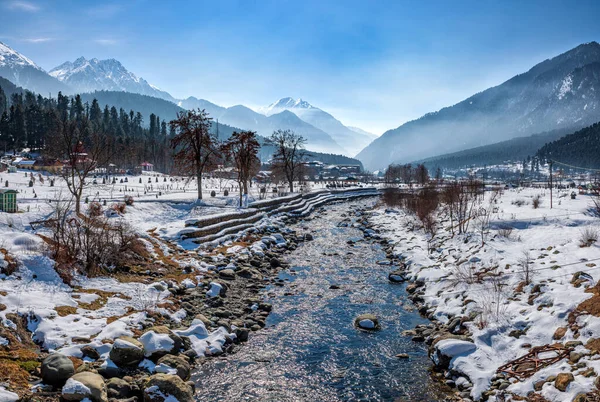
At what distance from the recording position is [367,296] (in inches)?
651

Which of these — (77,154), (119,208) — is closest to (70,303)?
(119,208)

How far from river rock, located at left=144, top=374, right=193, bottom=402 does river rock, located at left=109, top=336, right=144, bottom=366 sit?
3.79 feet

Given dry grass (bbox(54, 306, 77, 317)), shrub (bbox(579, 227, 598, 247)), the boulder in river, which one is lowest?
the boulder in river

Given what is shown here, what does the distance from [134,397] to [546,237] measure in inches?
711

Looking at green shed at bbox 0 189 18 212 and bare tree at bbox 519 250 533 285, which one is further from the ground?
green shed at bbox 0 189 18 212

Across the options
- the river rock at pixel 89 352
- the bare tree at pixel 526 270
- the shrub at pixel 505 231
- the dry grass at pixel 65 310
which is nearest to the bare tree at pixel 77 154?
the dry grass at pixel 65 310

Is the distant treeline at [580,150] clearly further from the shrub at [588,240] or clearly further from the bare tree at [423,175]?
the shrub at [588,240]

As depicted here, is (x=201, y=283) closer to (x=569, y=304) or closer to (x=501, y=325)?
(x=501, y=325)

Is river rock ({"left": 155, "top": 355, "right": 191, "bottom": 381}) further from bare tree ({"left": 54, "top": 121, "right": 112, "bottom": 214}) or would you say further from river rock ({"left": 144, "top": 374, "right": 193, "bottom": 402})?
bare tree ({"left": 54, "top": 121, "right": 112, "bottom": 214})

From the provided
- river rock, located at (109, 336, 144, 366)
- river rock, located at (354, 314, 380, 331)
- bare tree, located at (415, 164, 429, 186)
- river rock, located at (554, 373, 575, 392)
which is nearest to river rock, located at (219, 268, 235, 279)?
river rock, located at (354, 314, 380, 331)

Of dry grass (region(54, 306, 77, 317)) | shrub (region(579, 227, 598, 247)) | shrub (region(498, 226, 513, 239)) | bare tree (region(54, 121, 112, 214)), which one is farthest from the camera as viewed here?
bare tree (region(54, 121, 112, 214))

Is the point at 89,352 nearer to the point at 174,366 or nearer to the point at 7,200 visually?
the point at 174,366

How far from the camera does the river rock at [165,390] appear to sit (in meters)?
7.90

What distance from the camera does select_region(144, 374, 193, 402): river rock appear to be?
7.90 metres
